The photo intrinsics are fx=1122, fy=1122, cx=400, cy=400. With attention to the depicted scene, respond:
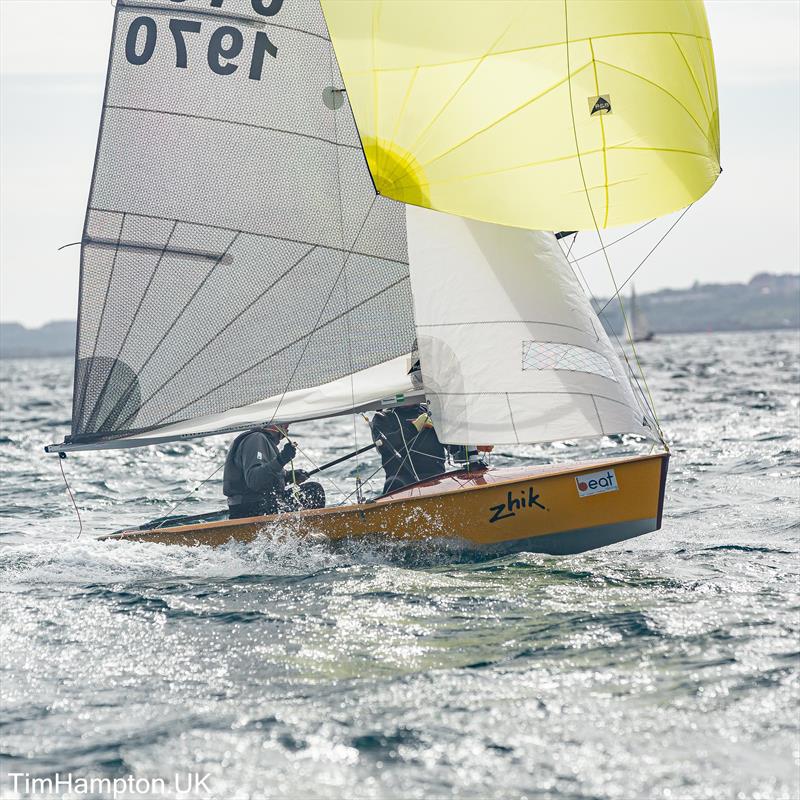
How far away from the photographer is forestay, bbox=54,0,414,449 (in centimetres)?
743

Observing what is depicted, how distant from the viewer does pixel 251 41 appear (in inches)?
293

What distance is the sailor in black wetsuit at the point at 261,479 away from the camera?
25.0 ft

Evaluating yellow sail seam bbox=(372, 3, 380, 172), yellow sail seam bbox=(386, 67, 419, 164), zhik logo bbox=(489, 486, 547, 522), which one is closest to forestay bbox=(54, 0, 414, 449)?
yellow sail seam bbox=(372, 3, 380, 172)

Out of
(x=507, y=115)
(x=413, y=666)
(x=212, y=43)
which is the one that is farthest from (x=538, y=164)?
(x=413, y=666)

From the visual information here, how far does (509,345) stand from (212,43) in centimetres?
281

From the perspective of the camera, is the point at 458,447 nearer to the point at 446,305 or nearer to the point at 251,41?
the point at 446,305

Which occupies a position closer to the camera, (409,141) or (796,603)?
(796,603)

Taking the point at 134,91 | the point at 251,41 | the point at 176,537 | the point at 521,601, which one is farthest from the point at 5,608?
the point at 251,41

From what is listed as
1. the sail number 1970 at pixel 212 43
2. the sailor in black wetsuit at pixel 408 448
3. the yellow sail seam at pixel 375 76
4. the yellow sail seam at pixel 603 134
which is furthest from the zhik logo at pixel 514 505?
the sail number 1970 at pixel 212 43

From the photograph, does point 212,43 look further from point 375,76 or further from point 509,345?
point 509,345

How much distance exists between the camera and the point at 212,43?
7.44 m

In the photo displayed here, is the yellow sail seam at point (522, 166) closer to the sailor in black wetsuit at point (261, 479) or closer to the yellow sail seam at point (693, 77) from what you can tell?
the yellow sail seam at point (693, 77)

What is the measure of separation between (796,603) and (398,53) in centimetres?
378

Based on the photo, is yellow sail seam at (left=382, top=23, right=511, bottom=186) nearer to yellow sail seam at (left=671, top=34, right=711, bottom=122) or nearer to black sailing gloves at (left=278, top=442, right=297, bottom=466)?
yellow sail seam at (left=671, top=34, right=711, bottom=122)
